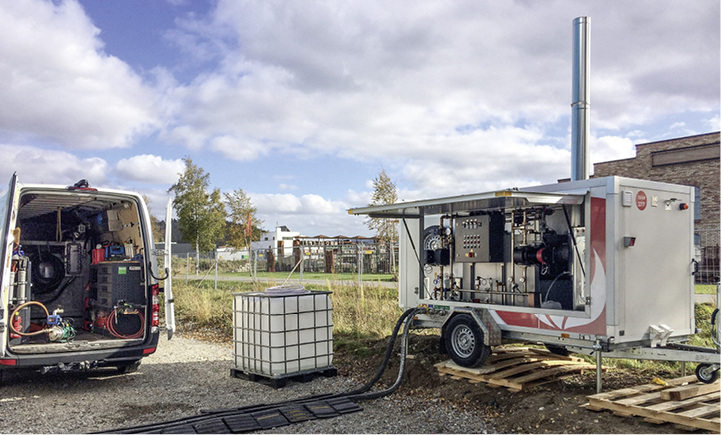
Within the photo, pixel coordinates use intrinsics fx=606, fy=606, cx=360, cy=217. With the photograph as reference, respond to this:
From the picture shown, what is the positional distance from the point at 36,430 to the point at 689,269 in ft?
25.5

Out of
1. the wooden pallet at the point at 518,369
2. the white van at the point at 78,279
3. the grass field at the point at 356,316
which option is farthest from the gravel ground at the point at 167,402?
the grass field at the point at 356,316

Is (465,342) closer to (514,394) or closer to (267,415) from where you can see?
(514,394)

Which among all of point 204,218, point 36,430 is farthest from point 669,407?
point 204,218

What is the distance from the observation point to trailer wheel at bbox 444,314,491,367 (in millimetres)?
Result: 7754

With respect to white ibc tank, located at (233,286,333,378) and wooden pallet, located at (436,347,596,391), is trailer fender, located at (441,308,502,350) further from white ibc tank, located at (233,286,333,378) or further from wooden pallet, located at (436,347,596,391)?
white ibc tank, located at (233,286,333,378)

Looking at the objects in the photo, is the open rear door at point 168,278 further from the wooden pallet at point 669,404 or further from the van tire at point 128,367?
the wooden pallet at point 669,404

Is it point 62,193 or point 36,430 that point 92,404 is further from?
point 62,193

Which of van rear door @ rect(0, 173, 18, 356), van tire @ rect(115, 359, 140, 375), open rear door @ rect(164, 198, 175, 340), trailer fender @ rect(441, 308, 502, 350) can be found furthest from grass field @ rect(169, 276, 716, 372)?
van rear door @ rect(0, 173, 18, 356)

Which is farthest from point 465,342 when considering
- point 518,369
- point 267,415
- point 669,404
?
point 267,415

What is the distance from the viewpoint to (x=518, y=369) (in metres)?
7.58

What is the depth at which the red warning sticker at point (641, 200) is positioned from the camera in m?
7.05

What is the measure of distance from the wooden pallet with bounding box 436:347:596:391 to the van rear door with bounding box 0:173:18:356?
17.6 feet

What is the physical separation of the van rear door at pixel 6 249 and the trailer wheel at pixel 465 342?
551 centimetres

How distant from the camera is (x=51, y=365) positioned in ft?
24.5
